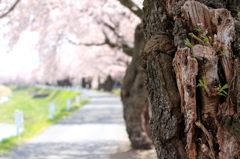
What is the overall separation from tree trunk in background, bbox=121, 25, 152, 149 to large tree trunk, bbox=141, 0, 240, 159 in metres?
4.42

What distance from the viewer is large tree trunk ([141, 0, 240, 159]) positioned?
2258 mm

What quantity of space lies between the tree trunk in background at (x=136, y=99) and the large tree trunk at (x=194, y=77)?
174 inches

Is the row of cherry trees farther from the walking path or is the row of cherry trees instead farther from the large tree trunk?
the large tree trunk

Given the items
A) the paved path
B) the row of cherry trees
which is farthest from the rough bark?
the paved path

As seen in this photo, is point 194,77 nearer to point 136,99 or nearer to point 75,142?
point 136,99

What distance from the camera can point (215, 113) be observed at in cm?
234

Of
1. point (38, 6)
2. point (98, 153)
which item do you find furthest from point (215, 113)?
point (38, 6)

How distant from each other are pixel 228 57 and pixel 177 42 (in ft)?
1.56

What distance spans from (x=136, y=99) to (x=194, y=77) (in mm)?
4860

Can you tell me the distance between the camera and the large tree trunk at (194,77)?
7.41ft

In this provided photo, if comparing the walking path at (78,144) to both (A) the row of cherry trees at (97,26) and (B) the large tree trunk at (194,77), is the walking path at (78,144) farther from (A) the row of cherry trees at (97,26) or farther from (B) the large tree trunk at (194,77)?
(B) the large tree trunk at (194,77)

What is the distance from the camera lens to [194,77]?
90.7 inches

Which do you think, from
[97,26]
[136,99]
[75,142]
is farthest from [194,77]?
[97,26]

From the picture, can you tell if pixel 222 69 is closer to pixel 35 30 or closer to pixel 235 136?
pixel 235 136
